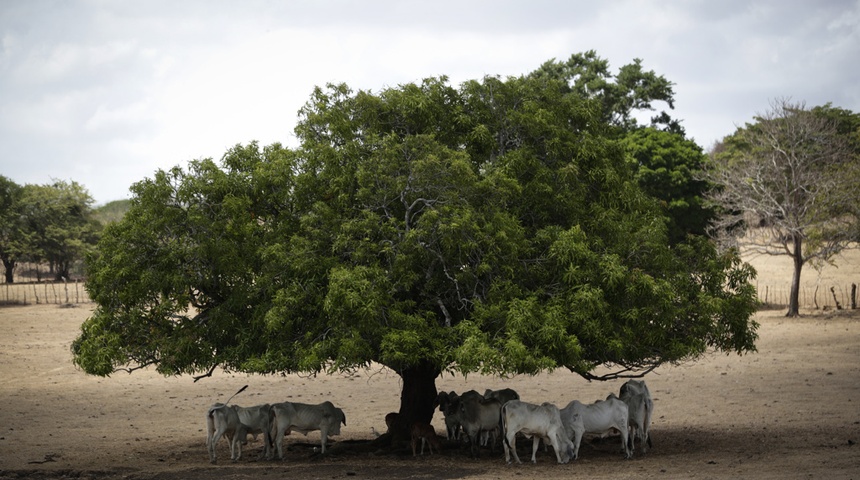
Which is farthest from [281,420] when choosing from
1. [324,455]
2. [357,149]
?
[357,149]

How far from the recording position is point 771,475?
15000 mm

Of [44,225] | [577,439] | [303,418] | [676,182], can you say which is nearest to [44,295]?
[44,225]

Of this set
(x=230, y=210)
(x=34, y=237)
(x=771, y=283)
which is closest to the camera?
(x=230, y=210)

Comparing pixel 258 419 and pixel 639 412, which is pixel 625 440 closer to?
pixel 639 412

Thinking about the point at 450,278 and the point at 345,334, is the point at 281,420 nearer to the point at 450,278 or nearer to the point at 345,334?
the point at 345,334

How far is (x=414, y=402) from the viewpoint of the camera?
1966cm

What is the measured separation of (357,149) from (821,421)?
12860mm

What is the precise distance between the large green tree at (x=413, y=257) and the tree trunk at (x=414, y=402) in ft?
2.25

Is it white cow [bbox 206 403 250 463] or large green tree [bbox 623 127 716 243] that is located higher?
large green tree [bbox 623 127 716 243]

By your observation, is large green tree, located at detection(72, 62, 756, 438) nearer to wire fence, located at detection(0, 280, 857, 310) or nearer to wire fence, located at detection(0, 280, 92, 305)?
wire fence, located at detection(0, 280, 857, 310)

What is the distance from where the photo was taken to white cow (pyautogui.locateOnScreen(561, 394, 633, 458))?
17.6 metres

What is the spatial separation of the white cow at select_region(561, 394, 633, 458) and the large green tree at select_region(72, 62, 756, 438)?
1091 mm

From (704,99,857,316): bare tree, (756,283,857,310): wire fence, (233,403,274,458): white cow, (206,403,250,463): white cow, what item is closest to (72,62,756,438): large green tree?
(206,403,250,463): white cow

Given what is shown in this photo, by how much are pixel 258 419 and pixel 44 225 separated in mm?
52452
